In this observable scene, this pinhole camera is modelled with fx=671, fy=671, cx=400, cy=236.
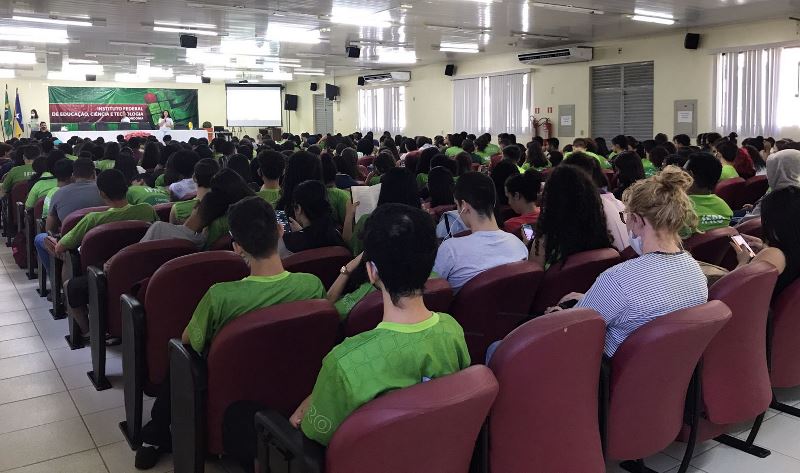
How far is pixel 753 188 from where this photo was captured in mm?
6473

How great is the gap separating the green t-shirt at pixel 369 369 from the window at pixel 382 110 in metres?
18.8

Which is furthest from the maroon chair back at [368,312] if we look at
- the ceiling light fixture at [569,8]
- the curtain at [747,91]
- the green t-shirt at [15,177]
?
the curtain at [747,91]

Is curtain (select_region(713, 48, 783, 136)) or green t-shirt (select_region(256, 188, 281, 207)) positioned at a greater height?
curtain (select_region(713, 48, 783, 136))

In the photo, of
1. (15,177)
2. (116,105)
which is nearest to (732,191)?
(15,177)

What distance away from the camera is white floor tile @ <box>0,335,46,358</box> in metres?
4.36

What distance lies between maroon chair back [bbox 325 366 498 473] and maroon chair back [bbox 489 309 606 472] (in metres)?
0.22

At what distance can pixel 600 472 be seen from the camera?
2.11 metres

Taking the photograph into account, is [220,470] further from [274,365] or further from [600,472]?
[600,472]

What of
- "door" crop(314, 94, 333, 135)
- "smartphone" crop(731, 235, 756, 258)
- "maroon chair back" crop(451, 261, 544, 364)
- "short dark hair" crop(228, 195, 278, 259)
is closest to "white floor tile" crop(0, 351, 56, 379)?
"short dark hair" crop(228, 195, 278, 259)

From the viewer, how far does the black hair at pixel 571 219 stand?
3232 mm

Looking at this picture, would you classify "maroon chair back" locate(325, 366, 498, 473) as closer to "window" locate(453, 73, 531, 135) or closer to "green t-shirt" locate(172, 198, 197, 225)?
"green t-shirt" locate(172, 198, 197, 225)

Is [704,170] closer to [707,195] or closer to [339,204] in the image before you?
[707,195]

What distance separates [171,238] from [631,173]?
393 cm

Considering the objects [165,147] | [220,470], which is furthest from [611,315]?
[165,147]
